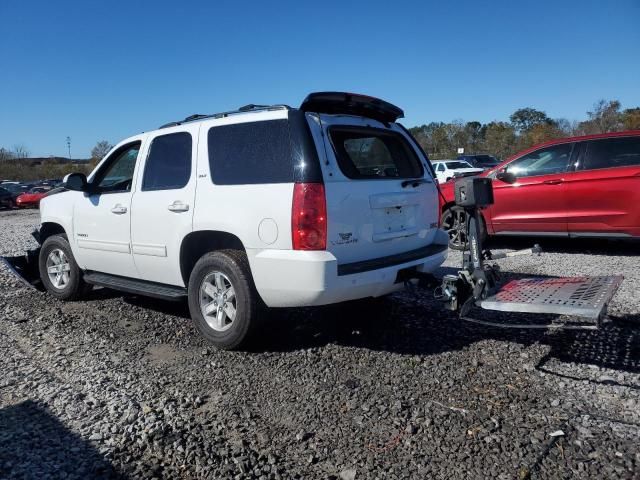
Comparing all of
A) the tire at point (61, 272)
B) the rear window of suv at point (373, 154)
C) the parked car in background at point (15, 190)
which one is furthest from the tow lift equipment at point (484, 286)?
the parked car in background at point (15, 190)

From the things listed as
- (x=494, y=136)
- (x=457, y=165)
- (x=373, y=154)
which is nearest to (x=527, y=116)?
(x=494, y=136)

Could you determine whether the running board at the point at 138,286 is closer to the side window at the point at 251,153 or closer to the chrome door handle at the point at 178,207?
the chrome door handle at the point at 178,207

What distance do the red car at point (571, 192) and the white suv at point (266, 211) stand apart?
2955 mm

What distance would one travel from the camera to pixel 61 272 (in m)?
6.14

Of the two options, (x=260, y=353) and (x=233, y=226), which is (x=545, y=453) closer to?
(x=260, y=353)

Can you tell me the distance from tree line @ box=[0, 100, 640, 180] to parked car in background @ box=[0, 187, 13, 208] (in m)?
23.1

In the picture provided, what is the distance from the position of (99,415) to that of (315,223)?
1.85m

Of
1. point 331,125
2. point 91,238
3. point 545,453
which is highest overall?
point 331,125

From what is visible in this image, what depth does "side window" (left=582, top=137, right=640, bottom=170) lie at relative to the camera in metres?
7.29

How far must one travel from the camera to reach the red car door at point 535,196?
777 centimetres

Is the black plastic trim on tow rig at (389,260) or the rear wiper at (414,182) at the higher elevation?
the rear wiper at (414,182)

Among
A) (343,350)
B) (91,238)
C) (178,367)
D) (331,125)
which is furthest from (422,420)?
(91,238)

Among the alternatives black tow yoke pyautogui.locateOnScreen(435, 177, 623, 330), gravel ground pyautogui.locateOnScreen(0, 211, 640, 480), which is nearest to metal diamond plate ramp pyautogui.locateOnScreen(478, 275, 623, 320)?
black tow yoke pyautogui.locateOnScreen(435, 177, 623, 330)

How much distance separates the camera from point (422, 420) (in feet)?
10.1
